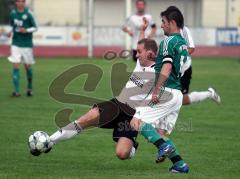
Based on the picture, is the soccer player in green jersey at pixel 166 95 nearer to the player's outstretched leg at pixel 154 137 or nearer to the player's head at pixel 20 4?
the player's outstretched leg at pixel 154 137

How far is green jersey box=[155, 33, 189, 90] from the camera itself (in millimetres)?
8625

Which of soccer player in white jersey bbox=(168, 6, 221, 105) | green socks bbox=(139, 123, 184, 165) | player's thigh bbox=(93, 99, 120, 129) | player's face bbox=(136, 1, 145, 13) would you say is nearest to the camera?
green socks bbox=(139, 123, 184, 165)

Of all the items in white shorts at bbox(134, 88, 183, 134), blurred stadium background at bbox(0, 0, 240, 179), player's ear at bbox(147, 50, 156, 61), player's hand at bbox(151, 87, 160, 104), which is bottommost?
blurred stadium background at bbox(0, 0, 240, 179)

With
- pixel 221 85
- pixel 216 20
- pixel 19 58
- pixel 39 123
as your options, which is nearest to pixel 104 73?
pixel 221 85

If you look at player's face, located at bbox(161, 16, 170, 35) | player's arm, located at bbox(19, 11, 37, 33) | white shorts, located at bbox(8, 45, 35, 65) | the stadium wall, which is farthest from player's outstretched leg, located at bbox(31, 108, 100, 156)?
the stadium wall

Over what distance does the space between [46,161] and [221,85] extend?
12572mm

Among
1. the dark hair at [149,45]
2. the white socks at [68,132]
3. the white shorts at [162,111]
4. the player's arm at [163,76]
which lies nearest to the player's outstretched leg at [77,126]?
the white socks at [68,132]

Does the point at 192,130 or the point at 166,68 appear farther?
the point at 192,130

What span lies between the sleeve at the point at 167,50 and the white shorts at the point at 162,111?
0.40 metres

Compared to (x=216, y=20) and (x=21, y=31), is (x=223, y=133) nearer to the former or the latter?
(x=21, y=31)

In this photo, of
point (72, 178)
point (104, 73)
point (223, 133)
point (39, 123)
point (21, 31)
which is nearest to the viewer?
point (72, 178)

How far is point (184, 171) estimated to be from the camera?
867cm

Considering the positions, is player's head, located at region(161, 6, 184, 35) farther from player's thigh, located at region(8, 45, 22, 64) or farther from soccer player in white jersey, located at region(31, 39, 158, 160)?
player's thigh, located at region(8, 45, 22, 64)

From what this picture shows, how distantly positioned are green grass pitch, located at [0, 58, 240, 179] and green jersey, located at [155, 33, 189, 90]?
3.47ft
